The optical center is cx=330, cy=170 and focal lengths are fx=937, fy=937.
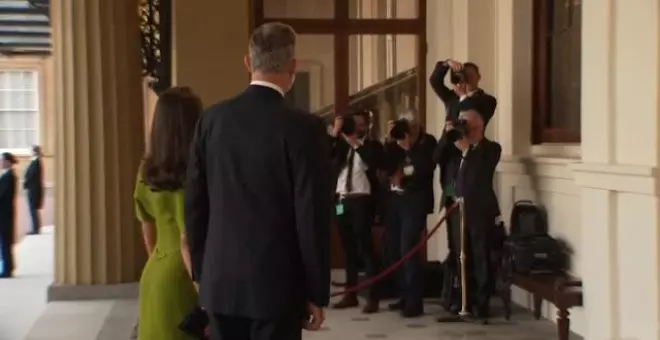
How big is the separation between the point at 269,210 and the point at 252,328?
0.38 meters

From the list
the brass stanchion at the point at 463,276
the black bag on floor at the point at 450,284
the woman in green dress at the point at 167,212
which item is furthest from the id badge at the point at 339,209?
the woman in green dress at the point at 167,212

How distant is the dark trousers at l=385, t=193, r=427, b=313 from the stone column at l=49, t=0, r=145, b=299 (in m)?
2.68

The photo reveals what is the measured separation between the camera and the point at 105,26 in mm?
8094

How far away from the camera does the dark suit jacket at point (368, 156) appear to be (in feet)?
22.3

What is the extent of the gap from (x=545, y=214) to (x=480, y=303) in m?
0.74

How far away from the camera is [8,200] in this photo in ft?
35.2

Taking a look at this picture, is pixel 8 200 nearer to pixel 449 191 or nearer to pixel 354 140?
pixel 354 140

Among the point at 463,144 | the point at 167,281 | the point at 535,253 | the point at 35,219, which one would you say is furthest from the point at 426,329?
the point at 35,219

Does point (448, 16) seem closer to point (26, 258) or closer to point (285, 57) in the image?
point (285, 57)

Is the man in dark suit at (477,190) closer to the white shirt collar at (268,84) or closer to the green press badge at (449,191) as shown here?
the green press badge at (449,191)

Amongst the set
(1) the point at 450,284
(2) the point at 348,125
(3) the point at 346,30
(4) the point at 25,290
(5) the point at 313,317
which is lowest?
(4) the point at 25,290

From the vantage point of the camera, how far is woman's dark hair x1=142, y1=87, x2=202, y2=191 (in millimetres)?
3268

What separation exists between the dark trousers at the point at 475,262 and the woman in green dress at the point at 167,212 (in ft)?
10.2

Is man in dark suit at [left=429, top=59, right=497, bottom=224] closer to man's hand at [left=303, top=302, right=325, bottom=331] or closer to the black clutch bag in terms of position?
the black clutch bag
